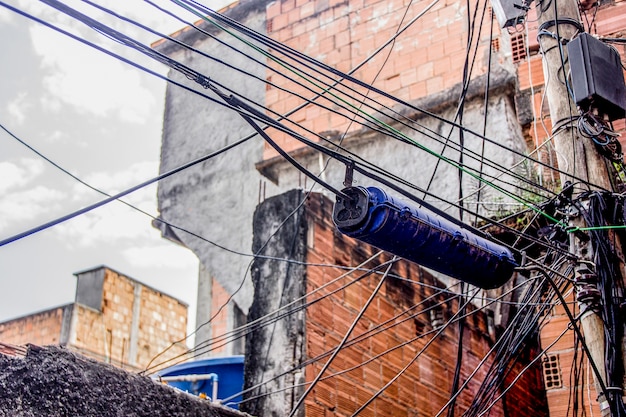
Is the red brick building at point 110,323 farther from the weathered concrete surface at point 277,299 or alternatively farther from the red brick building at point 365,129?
the weathered concrete surface at point 277,299

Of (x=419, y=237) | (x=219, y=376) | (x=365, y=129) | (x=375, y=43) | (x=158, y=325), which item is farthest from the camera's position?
(x=158, y=325)

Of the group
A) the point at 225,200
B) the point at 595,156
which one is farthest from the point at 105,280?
the point at 595,156

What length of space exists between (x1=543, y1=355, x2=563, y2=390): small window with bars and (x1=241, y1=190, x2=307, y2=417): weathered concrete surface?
3460 mm

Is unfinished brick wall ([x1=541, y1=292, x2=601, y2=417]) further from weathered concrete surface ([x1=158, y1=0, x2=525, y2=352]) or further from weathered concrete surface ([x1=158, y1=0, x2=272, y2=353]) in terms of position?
weathered concrete surface ([x1=158, y1=0, x2=272, y2=353])

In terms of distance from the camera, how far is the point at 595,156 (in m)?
6.05

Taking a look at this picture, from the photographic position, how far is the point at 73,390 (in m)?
4.24

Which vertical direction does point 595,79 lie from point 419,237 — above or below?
above

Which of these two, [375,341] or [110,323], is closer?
[375,341]

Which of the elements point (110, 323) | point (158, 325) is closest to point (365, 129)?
point (110, 323)

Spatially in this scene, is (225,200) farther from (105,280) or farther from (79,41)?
(79,41)

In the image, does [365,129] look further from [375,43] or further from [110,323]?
[110,323]

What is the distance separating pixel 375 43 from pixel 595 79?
7682 mm

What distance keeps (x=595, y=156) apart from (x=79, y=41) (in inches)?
147

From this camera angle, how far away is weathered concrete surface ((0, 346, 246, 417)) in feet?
13.1
